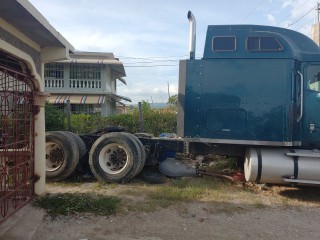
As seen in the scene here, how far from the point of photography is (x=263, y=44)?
8.02 meters

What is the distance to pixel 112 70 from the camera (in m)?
30.0

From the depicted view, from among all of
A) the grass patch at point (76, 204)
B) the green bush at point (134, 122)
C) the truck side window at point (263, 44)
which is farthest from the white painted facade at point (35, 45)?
the green bush at point (134, 122)

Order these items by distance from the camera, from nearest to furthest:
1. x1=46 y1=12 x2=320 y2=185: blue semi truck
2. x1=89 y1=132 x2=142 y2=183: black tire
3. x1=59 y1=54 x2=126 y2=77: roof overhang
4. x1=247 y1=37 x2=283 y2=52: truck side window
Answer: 1. x1=46 y1=12 x2=320 y2=185: blue semi truck
2. x1=247 y1=37 x2=283 y2=52: truck side window
3. x1=89 y1=132 x2=142 y2=183: black tire
4. x1=59 y1=54 x2=126 y2=77: roof overhang

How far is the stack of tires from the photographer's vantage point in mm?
8414

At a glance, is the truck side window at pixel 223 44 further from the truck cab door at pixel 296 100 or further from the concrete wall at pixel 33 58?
the concrete wall at pixel 33 58

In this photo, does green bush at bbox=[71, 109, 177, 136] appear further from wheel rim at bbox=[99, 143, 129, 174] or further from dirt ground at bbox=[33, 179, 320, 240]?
dirt ground at bbox=[33, 179, 320, 240]

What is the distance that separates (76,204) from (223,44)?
462 centimetres

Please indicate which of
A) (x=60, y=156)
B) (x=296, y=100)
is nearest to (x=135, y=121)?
(x=60, y=156)

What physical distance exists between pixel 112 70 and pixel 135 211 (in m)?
24.5

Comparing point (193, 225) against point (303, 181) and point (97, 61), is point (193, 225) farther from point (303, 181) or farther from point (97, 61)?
point (97, 61)

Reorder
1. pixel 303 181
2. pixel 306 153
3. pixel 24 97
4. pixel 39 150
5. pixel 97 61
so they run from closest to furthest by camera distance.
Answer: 1. pixel 24 97
2. pixel 39 150
3. pixel 303 181
4. pixel 306 153
5. pixel 97 61

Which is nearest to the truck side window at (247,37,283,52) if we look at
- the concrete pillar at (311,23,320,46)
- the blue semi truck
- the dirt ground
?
the blue semi truck

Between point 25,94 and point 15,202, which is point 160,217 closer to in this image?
point 15,202

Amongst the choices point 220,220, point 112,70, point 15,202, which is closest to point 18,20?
point 15,202
